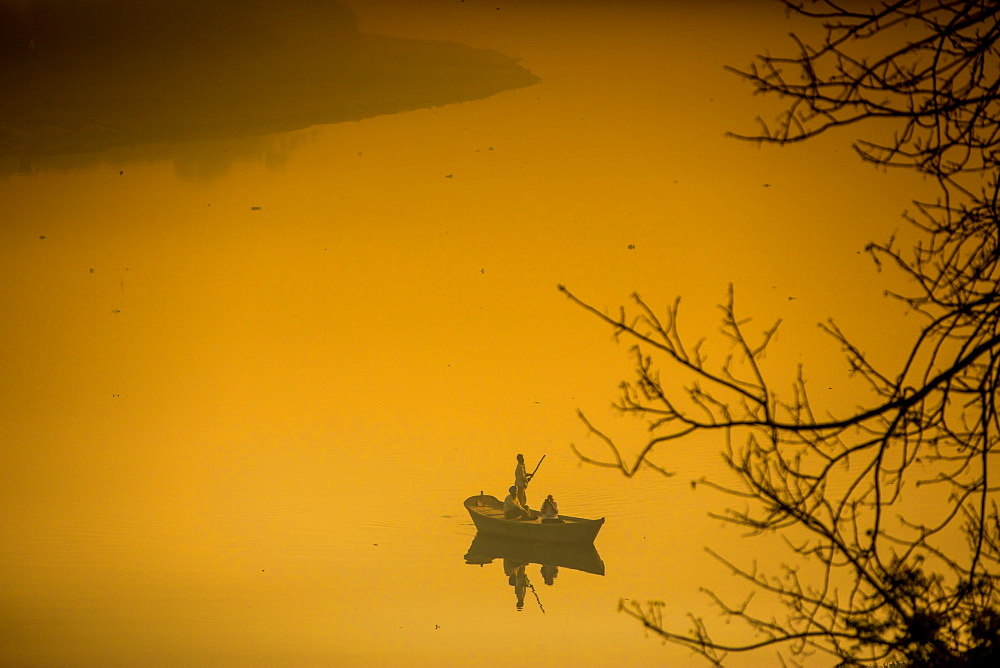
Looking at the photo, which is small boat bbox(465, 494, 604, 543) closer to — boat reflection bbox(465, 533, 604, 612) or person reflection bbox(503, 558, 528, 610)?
boat reflection bbox(465, 533, 604, 612)

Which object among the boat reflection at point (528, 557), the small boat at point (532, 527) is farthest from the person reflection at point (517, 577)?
the small boat at point (532, 527)

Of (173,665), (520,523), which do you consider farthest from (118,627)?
(520,523)

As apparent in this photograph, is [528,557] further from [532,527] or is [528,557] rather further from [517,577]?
[517,577]

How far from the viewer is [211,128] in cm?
834

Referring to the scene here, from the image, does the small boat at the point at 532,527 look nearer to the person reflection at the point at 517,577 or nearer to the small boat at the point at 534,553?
the small boat at the point at 534,553

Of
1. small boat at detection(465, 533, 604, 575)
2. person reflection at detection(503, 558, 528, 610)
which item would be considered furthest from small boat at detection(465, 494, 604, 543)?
person reflection at detection(503, 558, 528, 610)

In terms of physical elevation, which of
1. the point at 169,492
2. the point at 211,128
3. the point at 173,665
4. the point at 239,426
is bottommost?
the point at 173,665

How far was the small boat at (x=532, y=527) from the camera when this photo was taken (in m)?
5.83

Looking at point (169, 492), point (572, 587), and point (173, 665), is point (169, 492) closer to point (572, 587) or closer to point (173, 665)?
point (173, 665)

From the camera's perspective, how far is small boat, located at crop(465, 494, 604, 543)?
583 cm

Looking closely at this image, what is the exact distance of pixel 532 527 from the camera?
595cm

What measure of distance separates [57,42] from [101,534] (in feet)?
14.0

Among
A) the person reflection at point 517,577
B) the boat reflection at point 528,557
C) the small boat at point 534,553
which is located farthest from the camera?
the small boat at point 534,553

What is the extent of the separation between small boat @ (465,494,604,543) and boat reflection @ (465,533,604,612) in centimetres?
4
